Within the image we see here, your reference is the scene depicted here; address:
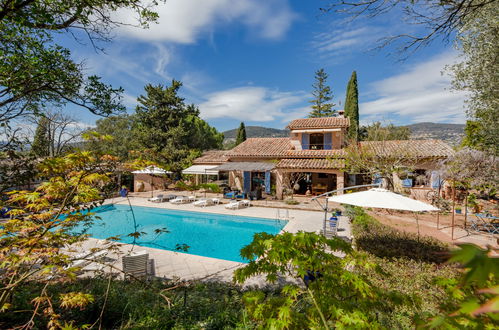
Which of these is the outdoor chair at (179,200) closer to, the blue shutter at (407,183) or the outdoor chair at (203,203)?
the outdoor chair at (203,203)

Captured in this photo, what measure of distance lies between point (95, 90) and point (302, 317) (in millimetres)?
9118

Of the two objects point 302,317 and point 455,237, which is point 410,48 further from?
point 455,237

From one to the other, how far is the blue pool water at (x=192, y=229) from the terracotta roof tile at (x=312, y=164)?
30.8 feet

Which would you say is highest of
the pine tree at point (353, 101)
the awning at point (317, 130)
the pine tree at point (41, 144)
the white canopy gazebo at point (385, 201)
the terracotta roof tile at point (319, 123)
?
the pine tree at point (353, 101)

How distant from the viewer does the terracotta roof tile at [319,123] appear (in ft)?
93.9

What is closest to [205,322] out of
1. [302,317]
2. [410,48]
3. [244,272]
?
[244,272]

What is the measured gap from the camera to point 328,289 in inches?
168

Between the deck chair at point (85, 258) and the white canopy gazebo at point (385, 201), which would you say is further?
the white canopy gazebo at point (385, 201)

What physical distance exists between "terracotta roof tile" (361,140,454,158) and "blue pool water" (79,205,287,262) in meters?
13.0

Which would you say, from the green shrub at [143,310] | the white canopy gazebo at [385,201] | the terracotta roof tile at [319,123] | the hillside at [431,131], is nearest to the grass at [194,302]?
the green shrub at [143,310]

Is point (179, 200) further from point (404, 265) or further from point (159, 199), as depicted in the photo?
point (404, 265)

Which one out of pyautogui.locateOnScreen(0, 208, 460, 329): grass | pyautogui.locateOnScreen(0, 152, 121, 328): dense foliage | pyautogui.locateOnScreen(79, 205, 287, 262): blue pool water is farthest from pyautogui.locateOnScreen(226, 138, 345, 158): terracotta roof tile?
pyautogui.locateOnScreen(0, 152, 121, 328): dense foliage

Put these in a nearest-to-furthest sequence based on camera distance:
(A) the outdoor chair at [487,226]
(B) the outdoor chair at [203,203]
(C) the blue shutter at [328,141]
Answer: (A) the outdoor chair at [487,226] → (B) the outdoor chair at [203,203] → (C) the blue shutter at [328,141]

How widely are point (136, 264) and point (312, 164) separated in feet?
70.9
